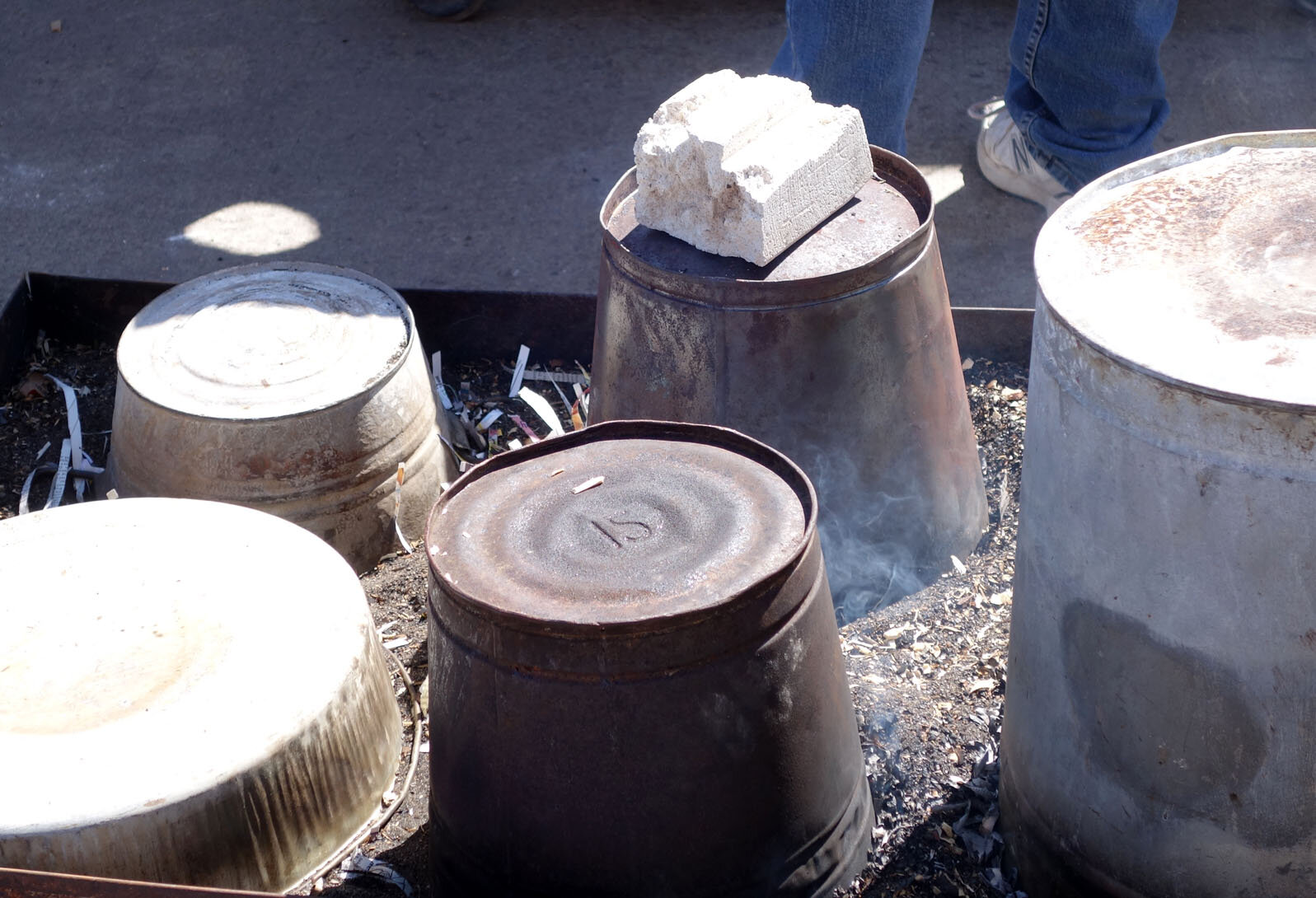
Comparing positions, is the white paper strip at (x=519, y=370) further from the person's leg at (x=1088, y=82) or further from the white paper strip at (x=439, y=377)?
the person's leg at (x=1088, y=82)

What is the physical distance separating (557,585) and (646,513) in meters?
0.24

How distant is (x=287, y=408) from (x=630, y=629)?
165 cm

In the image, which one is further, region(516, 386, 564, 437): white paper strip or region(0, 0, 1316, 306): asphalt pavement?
region(0, 0, 1316, 306): asphalt pavement

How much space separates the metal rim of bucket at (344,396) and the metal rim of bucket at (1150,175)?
176 cm

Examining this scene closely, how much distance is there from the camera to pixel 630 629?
1789 millimetres

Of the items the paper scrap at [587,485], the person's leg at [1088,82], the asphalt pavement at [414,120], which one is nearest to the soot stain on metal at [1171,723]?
the paper scrap at [587,485]

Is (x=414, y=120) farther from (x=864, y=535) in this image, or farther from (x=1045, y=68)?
(x=864, y=535)

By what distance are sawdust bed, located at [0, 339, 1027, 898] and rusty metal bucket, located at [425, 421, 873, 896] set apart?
324 mm

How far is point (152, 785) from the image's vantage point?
2143 mm

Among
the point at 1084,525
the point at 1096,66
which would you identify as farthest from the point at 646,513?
the point at 1096,66

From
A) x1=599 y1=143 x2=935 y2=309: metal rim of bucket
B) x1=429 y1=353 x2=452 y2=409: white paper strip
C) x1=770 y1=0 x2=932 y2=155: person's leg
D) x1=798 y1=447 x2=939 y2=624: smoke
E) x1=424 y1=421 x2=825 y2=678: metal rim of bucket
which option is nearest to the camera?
x1=424 y1=421 x2=825 y2=678: metal rim of bucket

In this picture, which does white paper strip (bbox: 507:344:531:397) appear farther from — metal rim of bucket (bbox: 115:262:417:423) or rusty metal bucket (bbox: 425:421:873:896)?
rusty metal bucket (bbox: 425:421:873:896)

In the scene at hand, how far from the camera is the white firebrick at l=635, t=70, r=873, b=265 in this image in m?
2.70

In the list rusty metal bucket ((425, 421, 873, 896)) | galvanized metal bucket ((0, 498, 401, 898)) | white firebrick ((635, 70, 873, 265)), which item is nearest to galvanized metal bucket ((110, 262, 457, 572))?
galvanized metal bucket ((0, 498, 401, 898))
